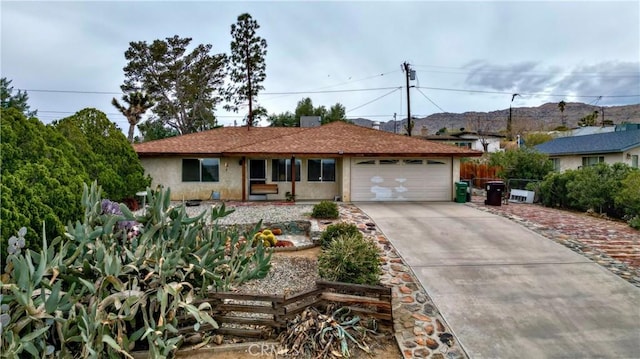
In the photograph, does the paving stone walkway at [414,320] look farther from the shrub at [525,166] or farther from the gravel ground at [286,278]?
the shrub at [525,166]

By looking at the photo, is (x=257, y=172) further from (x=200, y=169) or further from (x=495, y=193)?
(x=495, y=193)

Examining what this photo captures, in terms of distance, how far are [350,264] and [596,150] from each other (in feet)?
74.5

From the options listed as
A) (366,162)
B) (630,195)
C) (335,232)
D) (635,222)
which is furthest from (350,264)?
(630,195)

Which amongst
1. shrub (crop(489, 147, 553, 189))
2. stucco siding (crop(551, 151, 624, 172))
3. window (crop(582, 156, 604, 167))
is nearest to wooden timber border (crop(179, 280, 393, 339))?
shrub (crop(489, 147, 553, 189))

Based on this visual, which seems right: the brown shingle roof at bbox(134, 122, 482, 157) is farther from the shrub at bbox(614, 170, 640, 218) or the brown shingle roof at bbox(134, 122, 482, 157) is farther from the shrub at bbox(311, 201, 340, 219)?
the shrub at bbox(614, 170, 640, 218)

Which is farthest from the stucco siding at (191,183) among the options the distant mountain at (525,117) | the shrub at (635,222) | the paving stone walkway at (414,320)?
the distant mountain at (525,117)

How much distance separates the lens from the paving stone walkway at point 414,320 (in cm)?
449

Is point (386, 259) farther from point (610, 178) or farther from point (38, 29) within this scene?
point (610, 178)

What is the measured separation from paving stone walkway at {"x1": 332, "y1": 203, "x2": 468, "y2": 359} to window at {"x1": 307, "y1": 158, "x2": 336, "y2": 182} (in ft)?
30.6

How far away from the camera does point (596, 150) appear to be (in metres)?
21.3

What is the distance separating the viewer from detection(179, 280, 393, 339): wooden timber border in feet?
15.6

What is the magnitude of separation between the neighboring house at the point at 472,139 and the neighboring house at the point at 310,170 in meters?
27.5

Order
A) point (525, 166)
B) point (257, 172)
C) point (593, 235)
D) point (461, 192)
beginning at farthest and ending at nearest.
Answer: point (525, 166) → point (257, 172) → point (461, 192) → point (593, 235)

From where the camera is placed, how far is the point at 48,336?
3.86m
